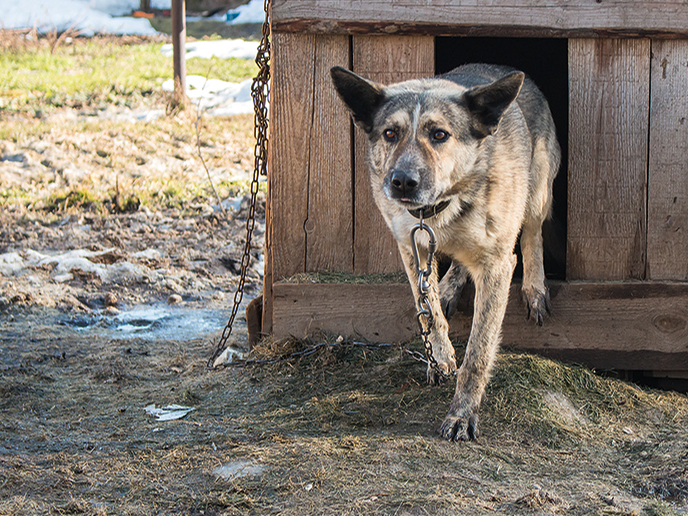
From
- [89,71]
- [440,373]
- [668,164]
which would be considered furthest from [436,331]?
[89,71]

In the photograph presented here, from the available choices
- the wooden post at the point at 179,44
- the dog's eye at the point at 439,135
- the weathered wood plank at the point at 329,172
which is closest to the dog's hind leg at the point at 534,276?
the weathered wood plank at the point at 329,172

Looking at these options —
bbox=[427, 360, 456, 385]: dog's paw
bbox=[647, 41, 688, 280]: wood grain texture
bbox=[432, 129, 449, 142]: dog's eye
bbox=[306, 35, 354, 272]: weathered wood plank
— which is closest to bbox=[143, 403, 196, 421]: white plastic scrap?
bbox=[306, 35, 354, 272]: weathered wood plank

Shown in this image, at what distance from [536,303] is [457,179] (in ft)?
3.83

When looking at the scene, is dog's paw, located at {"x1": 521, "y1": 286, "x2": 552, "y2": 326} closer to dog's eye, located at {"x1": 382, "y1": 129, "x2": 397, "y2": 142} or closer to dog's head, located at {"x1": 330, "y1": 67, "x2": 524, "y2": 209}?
dog's head, located at {"x1": 330, "y1": 67, "x2": 524, "y2": 209}

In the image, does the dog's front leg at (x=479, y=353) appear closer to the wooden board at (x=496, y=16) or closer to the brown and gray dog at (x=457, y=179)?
the brown and gray dog at (x=457, y=179)

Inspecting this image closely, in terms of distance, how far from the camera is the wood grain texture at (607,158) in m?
4.16

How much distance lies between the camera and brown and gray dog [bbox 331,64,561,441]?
321 centimetres

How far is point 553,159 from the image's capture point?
448cm

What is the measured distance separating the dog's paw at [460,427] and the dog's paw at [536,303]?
3.45 feet

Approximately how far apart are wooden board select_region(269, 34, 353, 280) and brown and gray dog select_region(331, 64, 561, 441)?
1.92ft

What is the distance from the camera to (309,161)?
426 centimetres

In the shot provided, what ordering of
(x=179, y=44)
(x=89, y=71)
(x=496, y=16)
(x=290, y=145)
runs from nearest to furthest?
(x=496, y=16) < (x=290, y=145) < (x=179, y=44) < (x=89, y=71)

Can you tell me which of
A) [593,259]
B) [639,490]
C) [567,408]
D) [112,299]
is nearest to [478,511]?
[639,490]

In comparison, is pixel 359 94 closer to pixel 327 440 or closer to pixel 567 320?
pixel 327 440
